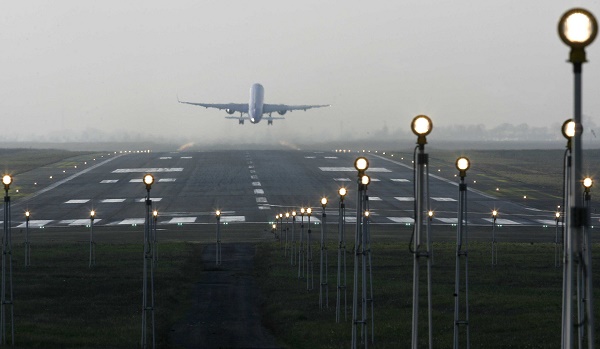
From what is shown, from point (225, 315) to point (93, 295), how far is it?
10925mm

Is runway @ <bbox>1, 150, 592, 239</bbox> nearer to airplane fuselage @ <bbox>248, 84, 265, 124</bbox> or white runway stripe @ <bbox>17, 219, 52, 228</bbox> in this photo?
white runway stripe @ <bbox>17, 219, 52, 228</bbox>

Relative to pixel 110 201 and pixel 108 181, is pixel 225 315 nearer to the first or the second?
pixel 110 201

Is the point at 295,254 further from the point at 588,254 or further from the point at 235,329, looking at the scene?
the point at 588,254

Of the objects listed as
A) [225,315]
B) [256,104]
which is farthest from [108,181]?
[225,315]

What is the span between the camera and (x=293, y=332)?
44312mm

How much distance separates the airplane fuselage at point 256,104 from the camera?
194 m

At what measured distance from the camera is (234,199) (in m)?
144

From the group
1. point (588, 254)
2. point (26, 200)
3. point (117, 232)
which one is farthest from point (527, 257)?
point (26, 200)

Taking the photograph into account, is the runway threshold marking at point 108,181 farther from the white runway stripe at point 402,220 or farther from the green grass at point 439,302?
the green grass at point 439,302

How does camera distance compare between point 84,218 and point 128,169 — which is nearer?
point 84,218

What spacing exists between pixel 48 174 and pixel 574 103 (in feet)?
586

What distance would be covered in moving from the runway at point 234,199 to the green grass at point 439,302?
31.4 m

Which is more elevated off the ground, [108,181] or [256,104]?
[256,104]

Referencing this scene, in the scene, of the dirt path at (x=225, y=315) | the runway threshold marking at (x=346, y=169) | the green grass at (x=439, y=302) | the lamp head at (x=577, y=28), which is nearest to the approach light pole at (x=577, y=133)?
the lamp head at (x=577, y=28)
